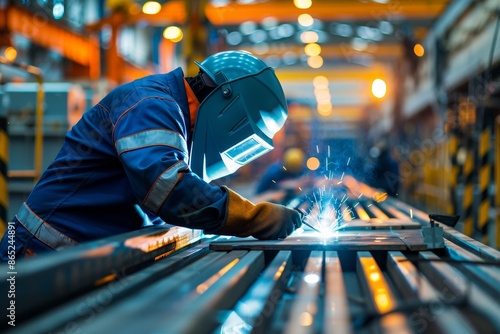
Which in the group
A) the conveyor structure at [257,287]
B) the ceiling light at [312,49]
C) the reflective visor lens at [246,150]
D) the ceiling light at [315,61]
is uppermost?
the ceiling light at [315,61]

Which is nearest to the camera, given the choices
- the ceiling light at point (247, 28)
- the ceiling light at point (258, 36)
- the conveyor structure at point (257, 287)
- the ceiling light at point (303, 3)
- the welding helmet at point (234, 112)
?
the conveyor structure at point (257, 287)

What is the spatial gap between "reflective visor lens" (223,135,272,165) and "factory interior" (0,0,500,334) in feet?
0.24

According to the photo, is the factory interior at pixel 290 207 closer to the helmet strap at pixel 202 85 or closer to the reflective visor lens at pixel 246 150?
the reflective visor lens at pixel 246 150

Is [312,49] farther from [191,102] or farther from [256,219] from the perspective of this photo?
[256,219]

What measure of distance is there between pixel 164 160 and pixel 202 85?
478 mm

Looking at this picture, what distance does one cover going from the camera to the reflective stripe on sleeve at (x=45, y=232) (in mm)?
1987

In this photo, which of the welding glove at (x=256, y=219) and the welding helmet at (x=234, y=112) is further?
the welding helmet at (x=234, y=112)

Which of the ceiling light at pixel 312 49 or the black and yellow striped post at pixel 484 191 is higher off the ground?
the ceiling light at pixel 312 49

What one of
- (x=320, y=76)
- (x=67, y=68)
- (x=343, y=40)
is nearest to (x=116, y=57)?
(x=67, y=68)

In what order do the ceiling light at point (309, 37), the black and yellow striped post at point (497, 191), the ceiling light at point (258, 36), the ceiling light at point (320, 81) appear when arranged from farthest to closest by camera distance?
the ceiling light at point (320, 81)
the ceiling light at point (309, 37)
the ceiling light at point (258, 36)
the black and yellow striped post at point (497, 191)

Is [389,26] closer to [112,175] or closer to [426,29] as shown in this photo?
[426,29]

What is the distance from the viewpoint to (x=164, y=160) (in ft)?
5.80

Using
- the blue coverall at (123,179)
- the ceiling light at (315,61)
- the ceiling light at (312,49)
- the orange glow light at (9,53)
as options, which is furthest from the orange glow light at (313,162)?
the ceiling light at (315,61)

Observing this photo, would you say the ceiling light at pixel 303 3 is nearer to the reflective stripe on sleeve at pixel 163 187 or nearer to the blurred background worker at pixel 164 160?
the blurred background worker at pixel 164 160
